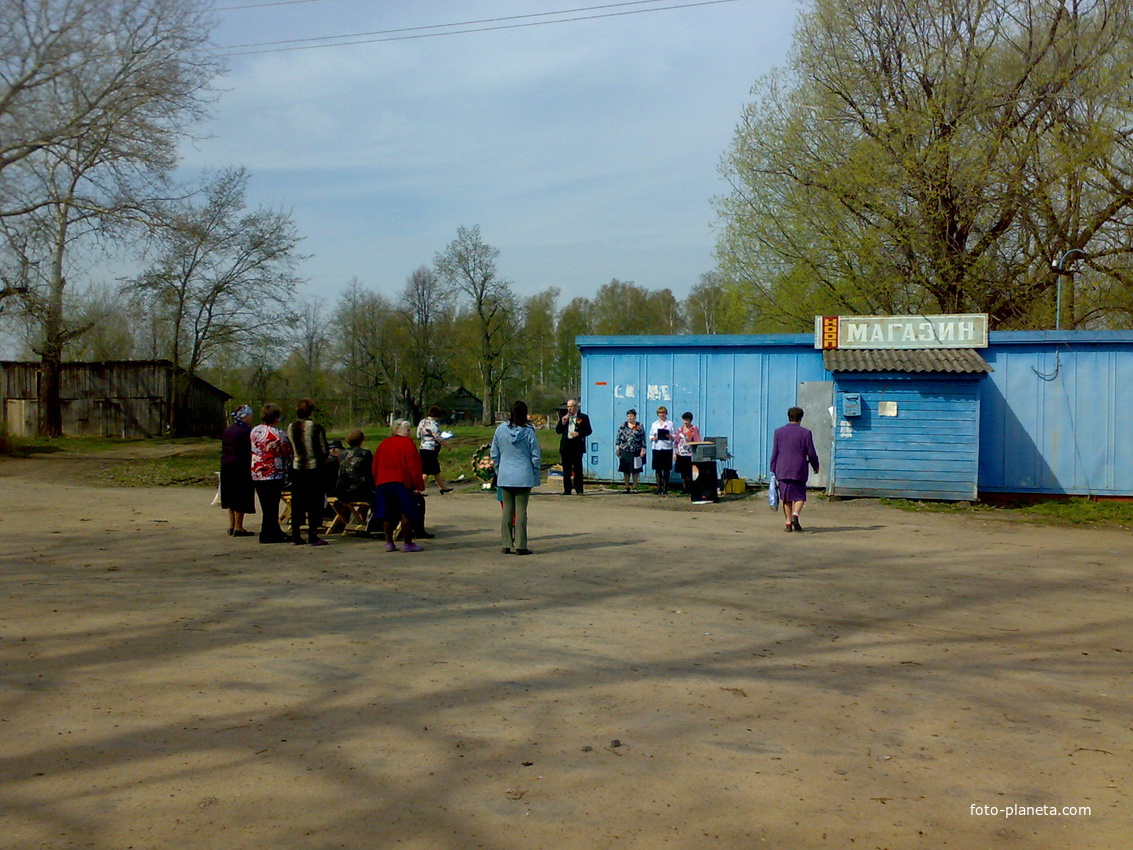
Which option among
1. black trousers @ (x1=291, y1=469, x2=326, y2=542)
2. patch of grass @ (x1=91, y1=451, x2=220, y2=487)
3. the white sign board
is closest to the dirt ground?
black trousers @ (x1=291, y1=469, x2=326, y2=542)

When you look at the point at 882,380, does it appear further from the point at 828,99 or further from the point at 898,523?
the point at 828,99

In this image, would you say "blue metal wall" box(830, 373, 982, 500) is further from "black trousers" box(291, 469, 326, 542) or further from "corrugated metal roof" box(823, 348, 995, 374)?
"black trousers" box(291, 469, 326, 542)

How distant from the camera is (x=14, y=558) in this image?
11.1m

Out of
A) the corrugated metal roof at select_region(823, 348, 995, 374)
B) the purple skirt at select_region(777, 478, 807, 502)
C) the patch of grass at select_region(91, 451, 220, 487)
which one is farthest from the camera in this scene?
the patch of grass at select_region(91, 451, 220, 487)

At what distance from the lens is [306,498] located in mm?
12438

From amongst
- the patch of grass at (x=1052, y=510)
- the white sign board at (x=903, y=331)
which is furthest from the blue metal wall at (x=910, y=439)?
the white sign board at (x=903, y=331)

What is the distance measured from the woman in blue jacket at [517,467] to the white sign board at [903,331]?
9.48 metres

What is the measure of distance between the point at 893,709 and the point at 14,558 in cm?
957

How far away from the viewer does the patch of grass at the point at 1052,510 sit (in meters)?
16.5

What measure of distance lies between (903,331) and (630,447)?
5.75 meters

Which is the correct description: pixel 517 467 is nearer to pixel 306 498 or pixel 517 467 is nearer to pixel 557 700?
pixel 306 498

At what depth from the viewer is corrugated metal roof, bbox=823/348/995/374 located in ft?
58.3

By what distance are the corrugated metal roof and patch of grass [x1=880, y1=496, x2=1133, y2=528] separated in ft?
8.05

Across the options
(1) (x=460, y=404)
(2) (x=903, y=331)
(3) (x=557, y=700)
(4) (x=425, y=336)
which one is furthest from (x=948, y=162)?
(1) (x=460, y=404)
